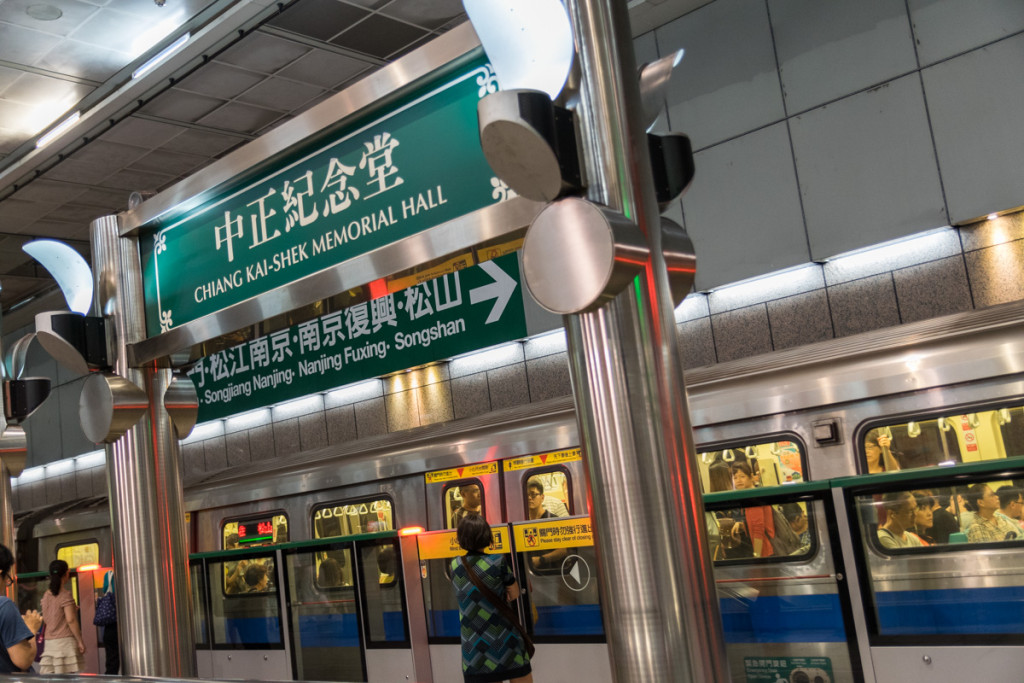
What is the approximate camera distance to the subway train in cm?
390

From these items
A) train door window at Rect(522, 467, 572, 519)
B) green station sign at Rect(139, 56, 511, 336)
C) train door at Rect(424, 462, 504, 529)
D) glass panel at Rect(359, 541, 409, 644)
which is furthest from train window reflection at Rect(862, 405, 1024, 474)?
green station sign at Rect(139, 56, 511, 336)

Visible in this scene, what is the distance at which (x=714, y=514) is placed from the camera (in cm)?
459

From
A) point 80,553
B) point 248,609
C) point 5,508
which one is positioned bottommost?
point 248,609

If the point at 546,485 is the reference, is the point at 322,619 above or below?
below

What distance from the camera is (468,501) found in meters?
7.86

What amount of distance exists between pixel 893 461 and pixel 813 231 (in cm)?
328

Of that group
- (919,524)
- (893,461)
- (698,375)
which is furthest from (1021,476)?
(698,375)

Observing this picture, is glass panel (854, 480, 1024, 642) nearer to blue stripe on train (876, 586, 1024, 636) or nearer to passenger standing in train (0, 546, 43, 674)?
blue stripe on train (876, 586, 1024, 636)

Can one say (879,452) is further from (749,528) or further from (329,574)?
(329,574)

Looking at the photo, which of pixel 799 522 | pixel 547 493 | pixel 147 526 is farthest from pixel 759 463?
pixel 147 526

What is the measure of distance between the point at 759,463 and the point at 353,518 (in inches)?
163

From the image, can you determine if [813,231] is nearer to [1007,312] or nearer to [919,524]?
[1007,312]

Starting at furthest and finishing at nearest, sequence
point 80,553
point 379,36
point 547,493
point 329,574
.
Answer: point 80,553
point 379,36
point 547,493
point 329,574

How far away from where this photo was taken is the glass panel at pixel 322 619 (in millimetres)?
6785
